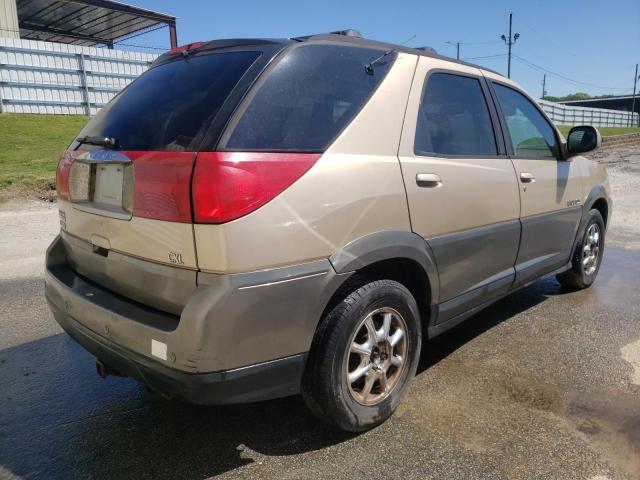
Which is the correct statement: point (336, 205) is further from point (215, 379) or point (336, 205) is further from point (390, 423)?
point (390, 423)

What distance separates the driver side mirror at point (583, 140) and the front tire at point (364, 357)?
7.67ft

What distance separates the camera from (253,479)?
226 cm

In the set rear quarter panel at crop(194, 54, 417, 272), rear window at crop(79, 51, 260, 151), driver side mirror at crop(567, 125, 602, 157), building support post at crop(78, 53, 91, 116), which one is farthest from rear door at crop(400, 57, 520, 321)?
building support post at crop(78, 53, 91, 116)

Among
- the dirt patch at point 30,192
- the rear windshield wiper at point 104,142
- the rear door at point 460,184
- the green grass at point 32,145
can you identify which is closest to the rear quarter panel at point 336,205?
the rear door at point 460,184

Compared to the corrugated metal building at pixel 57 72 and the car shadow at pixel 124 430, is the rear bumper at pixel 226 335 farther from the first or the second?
the corrugated metal building at pixel 57 72

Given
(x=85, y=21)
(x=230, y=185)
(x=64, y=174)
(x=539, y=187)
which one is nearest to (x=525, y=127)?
(x=539, y=187)

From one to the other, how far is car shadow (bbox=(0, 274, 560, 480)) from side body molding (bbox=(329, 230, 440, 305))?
886 millimetres

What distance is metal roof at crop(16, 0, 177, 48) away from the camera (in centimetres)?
A: 2444

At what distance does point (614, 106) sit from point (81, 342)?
90.1 m

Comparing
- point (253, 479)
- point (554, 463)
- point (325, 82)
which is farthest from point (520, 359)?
point (325, 82)

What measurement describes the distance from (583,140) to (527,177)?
88cm

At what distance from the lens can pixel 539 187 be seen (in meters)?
3.73

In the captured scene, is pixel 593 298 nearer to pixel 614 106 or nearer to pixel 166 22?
pixel 166 22

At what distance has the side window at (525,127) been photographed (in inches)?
143
